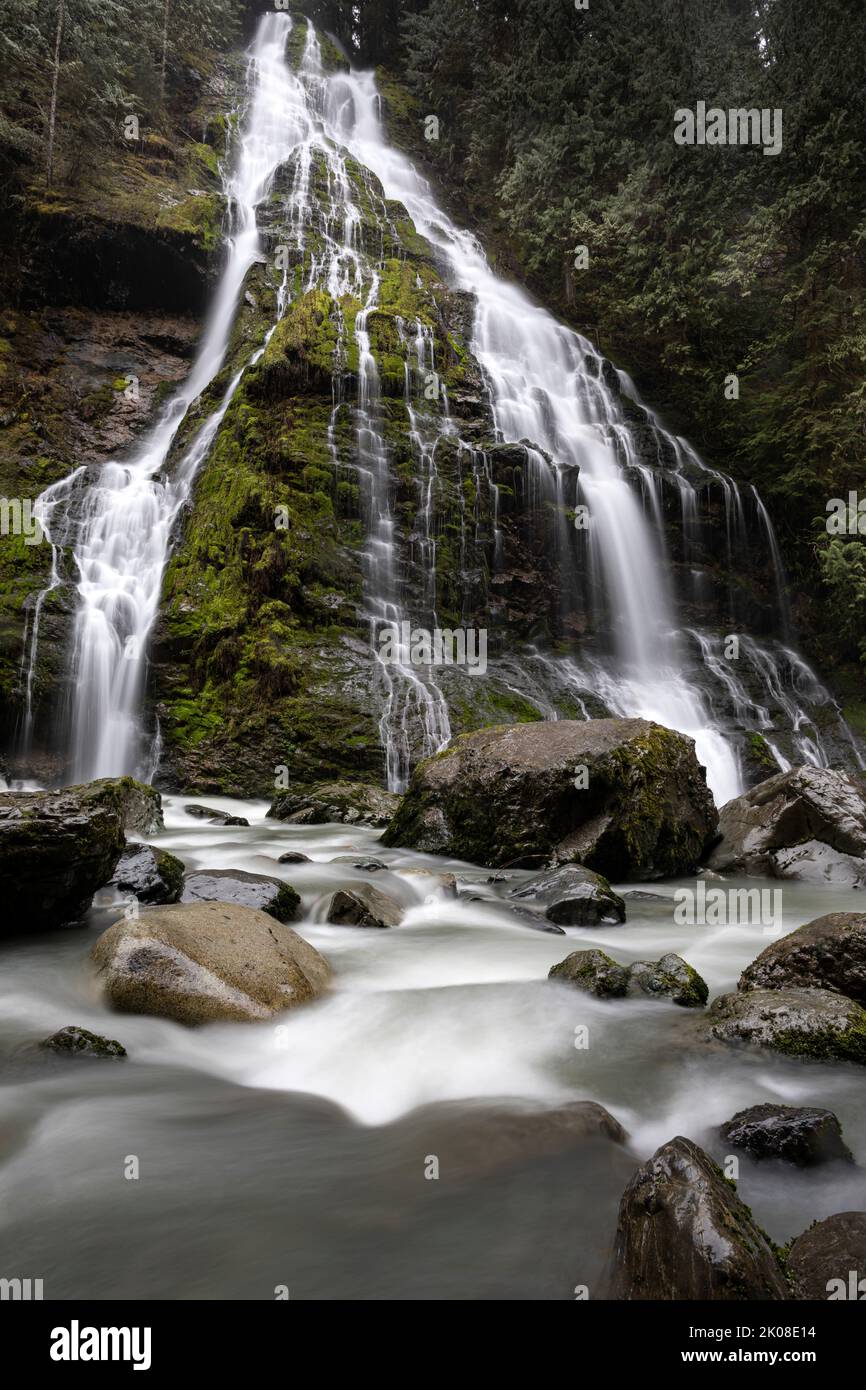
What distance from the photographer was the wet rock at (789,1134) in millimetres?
2592

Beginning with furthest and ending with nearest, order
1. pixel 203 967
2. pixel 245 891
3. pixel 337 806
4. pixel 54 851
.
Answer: pixel 337 806 → pixel 245 891 → pixel 54 851 → pixel 203 967

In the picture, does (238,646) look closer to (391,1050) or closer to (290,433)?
(290,433)

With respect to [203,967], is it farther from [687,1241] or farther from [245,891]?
[687,1241]

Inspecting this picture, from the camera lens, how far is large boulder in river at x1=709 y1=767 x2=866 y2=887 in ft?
24.1

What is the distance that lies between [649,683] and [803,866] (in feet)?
26.3

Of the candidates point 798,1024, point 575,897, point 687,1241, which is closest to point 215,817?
point 575,897

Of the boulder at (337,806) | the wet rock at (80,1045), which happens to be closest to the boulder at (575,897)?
the wet rock at (80,1045)

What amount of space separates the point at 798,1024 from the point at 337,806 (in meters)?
7.16

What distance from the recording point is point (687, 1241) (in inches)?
72.9

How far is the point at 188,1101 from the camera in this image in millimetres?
3225

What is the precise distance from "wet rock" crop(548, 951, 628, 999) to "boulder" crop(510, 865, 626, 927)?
1.38 m

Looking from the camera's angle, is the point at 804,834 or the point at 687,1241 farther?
the point at 804,834

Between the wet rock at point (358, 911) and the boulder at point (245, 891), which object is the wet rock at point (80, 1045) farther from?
the wet rock at point (358, 911)

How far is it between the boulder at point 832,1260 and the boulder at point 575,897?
364 centimetres
